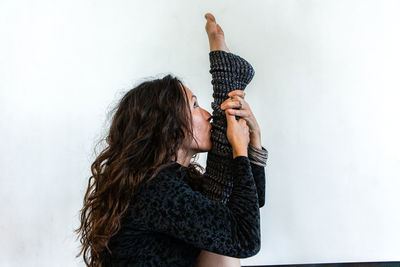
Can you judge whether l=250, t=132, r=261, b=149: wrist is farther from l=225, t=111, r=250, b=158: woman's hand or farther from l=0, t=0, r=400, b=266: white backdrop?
l=0, t=0, r=400, b=266: white backdrop

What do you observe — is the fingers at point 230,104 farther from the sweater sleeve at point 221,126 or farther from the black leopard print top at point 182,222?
the black leopard print top at point 182,222

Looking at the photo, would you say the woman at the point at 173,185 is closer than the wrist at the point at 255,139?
Yes

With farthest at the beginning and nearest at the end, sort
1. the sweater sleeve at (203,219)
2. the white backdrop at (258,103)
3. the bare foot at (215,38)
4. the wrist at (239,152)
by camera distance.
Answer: the white backdrop at (258,103) < the bare foot at (215,38) < the wrist at (239,152) < the sweater sleeve at (203,219)

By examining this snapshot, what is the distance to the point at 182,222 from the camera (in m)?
0.72

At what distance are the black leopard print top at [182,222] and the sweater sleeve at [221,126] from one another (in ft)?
0.04

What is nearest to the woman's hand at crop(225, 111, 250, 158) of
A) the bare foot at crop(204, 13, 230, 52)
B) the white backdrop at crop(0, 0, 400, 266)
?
the bare foot at crop(204, 13, 230, 52)

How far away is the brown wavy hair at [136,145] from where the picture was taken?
2.58 feet

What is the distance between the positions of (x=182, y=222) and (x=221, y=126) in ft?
1.01

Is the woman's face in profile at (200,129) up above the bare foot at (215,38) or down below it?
below

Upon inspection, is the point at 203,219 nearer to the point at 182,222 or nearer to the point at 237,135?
the point at 182,222

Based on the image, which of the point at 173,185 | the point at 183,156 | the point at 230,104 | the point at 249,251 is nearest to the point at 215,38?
the point at 230,104

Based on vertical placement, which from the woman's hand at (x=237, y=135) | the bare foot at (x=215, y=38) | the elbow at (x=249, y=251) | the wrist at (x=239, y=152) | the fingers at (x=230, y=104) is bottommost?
the elbow at (x=249, y=251)

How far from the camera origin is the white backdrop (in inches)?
51.0

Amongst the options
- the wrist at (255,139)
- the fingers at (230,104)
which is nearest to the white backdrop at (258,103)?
the wrist at (255,139)
